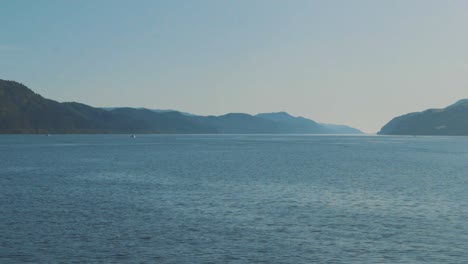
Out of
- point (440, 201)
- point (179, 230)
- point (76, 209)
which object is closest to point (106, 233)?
point (179, 230)

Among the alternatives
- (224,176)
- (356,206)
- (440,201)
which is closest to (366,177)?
(224,176)

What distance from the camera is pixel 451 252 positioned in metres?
39.5

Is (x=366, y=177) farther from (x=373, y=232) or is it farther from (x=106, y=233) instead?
(x=106, y=233)

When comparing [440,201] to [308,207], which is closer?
[308,207]

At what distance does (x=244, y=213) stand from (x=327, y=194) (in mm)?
21639

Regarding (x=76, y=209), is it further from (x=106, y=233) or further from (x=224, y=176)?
(x=224, y=176)

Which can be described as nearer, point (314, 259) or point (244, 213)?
point (314, 259)

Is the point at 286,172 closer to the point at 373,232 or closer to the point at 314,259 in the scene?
the point at 373,232

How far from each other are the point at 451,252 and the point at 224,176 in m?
66.9

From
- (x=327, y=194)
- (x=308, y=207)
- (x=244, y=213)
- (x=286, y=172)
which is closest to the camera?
(x=244, y=213)

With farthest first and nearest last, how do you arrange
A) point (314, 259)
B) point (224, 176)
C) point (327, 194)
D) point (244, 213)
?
point (224, 176) → point (327, 194) → point (244, 213) → point (314, 259)

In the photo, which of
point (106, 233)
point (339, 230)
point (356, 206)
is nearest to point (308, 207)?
point (356, 206)

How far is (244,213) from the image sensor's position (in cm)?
5681

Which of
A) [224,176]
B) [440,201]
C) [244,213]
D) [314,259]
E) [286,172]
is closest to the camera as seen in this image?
[314,259]
